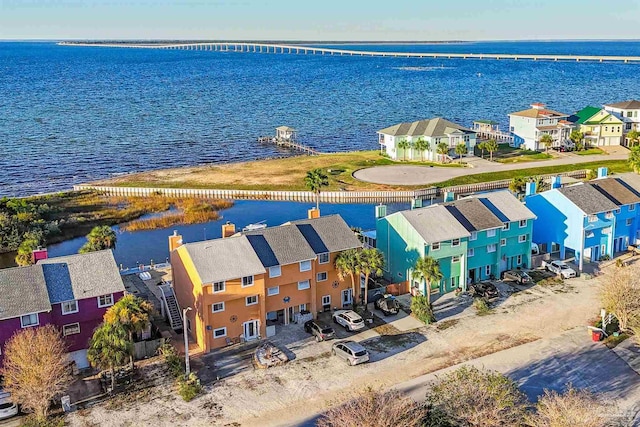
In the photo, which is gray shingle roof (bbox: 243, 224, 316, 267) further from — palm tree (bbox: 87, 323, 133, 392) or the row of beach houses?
the row of beach houses

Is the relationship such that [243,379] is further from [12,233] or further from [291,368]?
[12,233]

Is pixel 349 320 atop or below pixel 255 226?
below

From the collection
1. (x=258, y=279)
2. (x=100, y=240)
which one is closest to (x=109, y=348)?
(x=258, y=279)

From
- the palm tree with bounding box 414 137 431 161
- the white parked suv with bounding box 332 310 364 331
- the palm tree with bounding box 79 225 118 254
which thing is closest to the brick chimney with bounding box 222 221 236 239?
the white parked suv with bounding box 332 310 364 331

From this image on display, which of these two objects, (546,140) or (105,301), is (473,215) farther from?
(546,140)

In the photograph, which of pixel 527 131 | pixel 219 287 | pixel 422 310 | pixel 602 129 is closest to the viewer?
pixel 219 287

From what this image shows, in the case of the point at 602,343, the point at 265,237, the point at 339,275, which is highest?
the point at 265,237

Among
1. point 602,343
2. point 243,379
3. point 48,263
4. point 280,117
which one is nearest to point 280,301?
point 243,379
